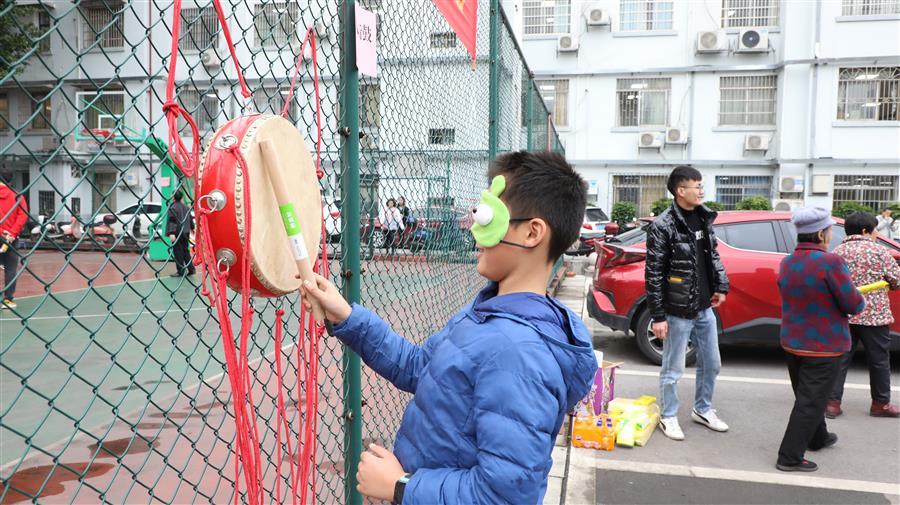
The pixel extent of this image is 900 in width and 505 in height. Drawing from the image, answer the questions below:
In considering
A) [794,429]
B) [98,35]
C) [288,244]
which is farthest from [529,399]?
[794,429]

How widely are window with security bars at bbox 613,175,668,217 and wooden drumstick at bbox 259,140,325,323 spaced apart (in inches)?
910

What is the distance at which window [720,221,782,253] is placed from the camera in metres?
6.68

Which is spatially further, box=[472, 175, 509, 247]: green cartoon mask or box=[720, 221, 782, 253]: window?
box=[720, 221, 782, 253]: window

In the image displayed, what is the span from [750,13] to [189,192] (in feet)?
82.9

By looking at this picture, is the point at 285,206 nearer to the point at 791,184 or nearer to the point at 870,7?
the point at 791,184

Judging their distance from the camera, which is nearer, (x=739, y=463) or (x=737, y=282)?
(x=739, y=463)

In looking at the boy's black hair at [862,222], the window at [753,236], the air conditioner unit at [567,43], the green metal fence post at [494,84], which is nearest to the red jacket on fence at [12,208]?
the green metal fence post at [494,84]

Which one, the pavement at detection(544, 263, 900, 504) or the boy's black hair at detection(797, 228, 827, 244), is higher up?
the boy's black hair at detection(797, 228, 827, 244)

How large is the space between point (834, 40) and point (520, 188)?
2400cm

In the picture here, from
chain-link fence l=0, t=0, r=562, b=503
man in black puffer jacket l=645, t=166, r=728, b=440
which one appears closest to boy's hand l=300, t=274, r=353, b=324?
chain-link fence l=0, t=0, r=562, b=503

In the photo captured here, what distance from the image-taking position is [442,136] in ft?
12.8

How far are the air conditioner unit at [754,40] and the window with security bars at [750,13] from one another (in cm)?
74

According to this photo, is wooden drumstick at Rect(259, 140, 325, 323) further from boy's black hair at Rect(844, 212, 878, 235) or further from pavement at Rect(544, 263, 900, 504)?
boy's black hair at Rect(844, 212, 878, 235)

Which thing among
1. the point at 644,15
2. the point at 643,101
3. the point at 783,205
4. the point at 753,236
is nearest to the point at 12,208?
the point at 753,236
